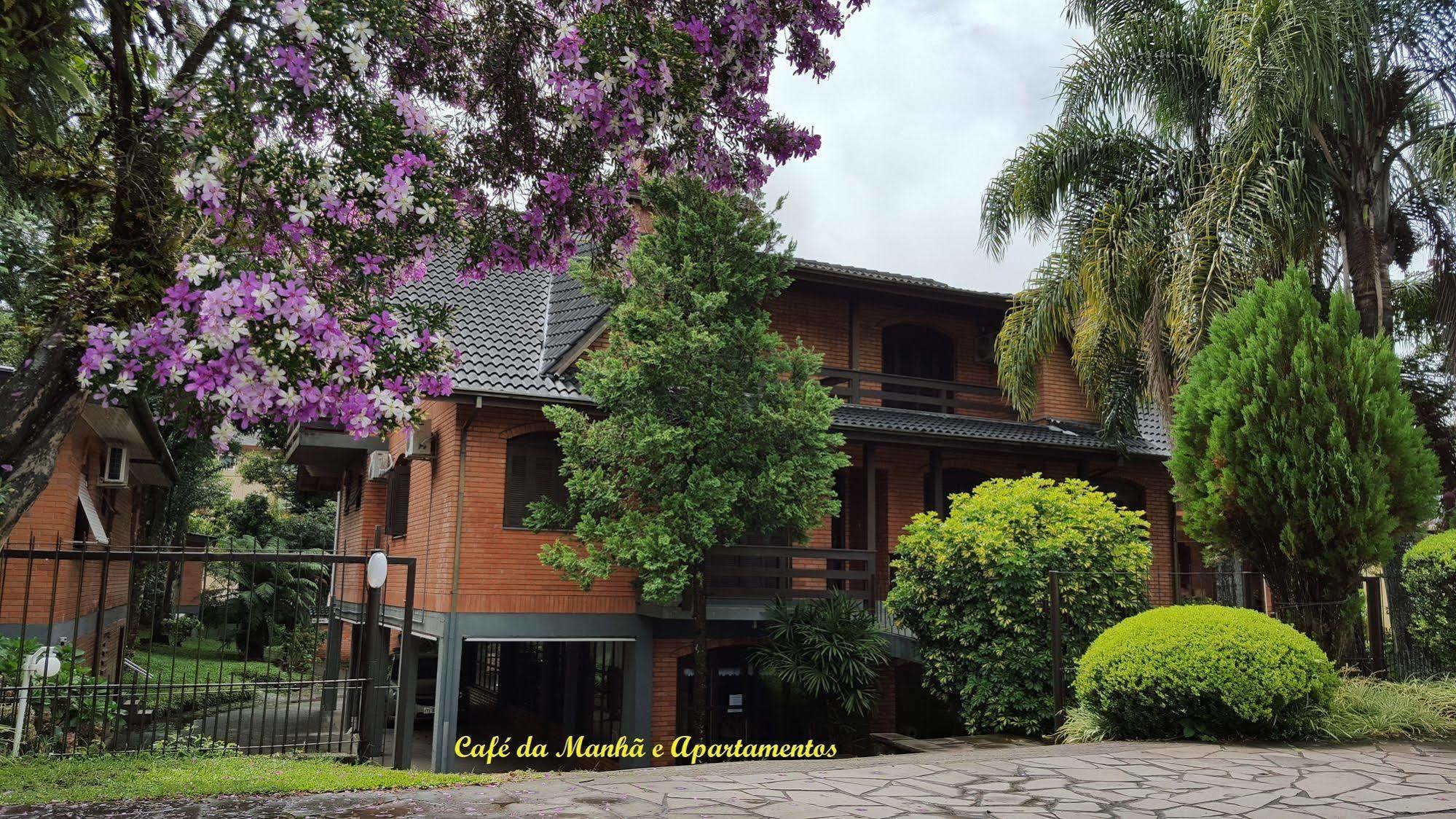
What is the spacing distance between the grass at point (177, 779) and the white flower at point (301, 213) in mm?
3803

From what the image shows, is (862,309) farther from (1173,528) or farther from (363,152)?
(363,152)

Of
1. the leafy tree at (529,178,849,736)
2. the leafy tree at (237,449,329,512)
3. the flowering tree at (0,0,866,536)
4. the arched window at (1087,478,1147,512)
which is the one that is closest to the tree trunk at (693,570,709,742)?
the leafy tree at (529,178,849,736)

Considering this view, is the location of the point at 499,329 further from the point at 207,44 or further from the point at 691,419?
the point at 207,44

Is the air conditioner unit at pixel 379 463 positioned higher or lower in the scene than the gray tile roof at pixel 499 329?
lower

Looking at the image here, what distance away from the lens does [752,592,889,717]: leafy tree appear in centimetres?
1221

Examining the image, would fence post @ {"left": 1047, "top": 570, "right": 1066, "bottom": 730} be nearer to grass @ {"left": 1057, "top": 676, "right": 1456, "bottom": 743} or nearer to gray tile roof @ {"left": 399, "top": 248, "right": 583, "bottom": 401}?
grass @ {"left": 1057, "top": 676, "right": 1456, "bottom": 743}

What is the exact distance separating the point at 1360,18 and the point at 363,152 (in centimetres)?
1201

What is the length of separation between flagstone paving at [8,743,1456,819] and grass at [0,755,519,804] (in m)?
0.24

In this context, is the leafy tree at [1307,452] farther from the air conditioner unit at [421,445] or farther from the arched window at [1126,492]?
the air conditioner unit at [421,445]

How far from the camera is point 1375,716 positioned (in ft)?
30.2

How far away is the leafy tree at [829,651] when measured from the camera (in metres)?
12.2

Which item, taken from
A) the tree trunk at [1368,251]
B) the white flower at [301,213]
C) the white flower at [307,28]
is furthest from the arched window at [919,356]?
the white flower at [307,28]

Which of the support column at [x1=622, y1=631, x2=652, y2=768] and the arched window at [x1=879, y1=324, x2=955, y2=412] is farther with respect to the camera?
the arched window at [x1=879, y1=324, x2=955, y2=412]

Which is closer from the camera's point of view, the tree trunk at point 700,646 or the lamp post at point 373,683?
the lamp post at point 373,683
